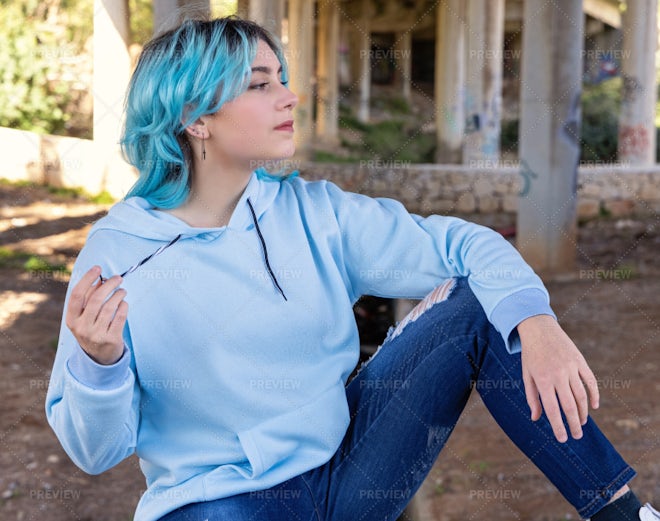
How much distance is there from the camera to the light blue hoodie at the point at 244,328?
2.14 m

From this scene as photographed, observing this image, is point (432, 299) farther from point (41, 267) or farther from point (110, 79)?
point (110, 79)

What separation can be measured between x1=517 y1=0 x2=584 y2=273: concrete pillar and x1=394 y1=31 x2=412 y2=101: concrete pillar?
83.2 ft

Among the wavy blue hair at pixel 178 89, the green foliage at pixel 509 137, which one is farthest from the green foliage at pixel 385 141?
the wavy blue hair at pixel 178 89

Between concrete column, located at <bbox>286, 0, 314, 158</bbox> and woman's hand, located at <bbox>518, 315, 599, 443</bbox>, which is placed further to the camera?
concrete column, located at <bbox>286, 0, 314, 158</bbox>

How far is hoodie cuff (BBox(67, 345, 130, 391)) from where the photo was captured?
191 cm

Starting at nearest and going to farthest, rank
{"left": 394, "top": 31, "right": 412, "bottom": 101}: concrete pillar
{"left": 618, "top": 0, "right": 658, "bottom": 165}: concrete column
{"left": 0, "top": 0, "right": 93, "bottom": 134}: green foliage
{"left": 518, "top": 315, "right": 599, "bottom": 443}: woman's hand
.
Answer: {"left": 518, "top": 315, "right": 599, "bottom": 443}: woman's hand, {"left": 618, "top": 0, "right": 658, "bottom": 165}: concrete column, {"left": 0, "top": 0, "right": 93, "bottom": 134}: green foliage, {"left": 394, "top": 31, "right": 412, "bottom": 101}: concrete pillar

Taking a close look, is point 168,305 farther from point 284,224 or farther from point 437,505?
point 437,505

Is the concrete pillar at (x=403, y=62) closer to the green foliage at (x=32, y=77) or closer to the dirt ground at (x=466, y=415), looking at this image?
the green foliage at (x=32, y=77)

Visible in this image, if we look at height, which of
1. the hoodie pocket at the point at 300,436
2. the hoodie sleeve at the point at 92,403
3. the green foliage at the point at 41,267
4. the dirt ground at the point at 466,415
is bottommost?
the dirt ground at the point at 466,415

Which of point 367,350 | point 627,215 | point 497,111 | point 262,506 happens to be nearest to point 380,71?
point 497,111

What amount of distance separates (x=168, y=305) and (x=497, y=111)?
17654 millimetres

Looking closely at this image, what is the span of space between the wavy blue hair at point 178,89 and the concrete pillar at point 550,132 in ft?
22.8

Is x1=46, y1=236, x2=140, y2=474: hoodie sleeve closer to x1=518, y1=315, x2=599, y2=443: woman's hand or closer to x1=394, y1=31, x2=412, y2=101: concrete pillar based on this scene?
x1=518, y1=315, x2=599, y2=443: woman's hand

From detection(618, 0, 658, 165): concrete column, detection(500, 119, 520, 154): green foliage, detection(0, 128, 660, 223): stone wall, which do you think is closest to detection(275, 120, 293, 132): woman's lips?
detection(0, 128, 660, 223): stone wall
